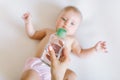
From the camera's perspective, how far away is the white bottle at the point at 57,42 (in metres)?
1.11

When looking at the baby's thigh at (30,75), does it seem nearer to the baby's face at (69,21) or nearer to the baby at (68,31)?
the baby at (68,31)

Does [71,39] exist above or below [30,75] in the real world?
above

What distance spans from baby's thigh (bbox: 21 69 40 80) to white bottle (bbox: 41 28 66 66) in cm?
10

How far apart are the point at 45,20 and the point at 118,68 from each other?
412 millimetres

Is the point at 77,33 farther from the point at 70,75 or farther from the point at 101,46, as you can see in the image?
the point at 70,75

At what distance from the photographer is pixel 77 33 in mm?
1266

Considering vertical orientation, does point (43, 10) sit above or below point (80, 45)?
above

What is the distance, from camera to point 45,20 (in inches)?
50.2

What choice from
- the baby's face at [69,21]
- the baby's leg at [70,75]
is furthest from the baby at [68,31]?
the baby's leg at [70,75]

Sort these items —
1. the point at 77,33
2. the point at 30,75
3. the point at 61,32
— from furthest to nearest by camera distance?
the point at 77,33
the point at 61,32
the point at 30,75

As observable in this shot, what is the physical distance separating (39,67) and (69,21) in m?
0.27

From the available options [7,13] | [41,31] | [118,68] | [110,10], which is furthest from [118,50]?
[7,13]

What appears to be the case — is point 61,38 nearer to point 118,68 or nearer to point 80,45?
point 80,45

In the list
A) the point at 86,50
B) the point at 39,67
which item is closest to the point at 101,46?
the point at 86,50
